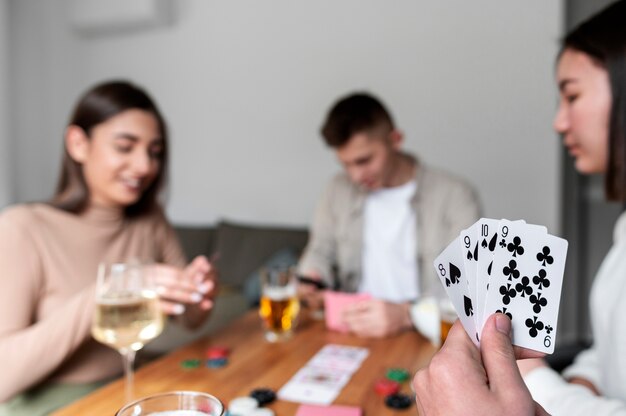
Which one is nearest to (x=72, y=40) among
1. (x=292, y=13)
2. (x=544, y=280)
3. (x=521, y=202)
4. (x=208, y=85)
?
(x=208, y=85)

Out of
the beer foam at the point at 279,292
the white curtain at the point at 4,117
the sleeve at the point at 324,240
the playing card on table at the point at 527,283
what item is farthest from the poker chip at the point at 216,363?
the white curtain at the point at 4,117

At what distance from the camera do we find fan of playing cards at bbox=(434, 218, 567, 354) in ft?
1.83

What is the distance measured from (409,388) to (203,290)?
558 millimetres

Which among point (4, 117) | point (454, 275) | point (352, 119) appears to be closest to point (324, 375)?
point (454, 275)

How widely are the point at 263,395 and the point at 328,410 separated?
13cm

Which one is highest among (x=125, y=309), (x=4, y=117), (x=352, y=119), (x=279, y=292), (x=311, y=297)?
(x=352, y=119)

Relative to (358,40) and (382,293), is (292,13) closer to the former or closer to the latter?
(358,40)

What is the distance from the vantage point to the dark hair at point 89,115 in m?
1.45

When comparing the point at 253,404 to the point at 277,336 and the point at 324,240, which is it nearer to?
the point at 277,336

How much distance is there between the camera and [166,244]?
Result: 176cm

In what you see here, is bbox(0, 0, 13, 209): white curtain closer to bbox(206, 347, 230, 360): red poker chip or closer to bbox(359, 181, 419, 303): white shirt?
bbox(359, 181, 419, 303): white shirt

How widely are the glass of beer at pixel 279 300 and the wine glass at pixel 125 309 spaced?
0.41m

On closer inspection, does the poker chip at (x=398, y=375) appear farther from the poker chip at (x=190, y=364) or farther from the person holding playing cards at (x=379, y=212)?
the person holding playing cards at (x=379, y=212)

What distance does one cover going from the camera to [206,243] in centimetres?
346
